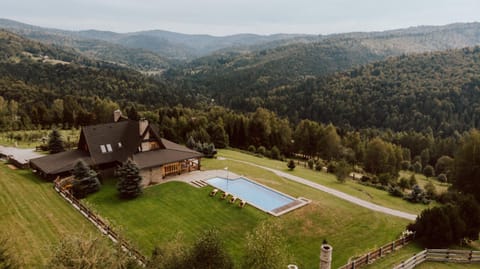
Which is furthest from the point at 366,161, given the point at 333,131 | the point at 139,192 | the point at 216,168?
the point at 139,192

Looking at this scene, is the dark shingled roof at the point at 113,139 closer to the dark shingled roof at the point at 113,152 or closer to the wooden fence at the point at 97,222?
the dark shingled roof at the point at 113,152

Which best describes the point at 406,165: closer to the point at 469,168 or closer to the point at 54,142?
the point at 469,168

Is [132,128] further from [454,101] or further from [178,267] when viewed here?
[454,101]

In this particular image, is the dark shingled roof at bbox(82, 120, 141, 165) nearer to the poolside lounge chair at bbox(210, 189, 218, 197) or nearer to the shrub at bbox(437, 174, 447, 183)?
the poolside lounge chair at bbox(210, 189, 218, 197)

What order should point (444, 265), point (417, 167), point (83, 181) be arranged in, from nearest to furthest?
point (444, 265), point (83, 181), point (417, 167)

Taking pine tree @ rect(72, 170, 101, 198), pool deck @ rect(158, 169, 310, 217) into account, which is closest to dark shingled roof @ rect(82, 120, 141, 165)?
pine tree @ rect(72, 170, 101, 198)

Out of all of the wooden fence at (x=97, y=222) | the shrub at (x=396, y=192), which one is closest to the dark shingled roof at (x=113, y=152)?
the wooden fence at (x=97, y=222)

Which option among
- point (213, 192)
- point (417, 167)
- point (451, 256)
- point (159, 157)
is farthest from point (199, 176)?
point (417, 167)

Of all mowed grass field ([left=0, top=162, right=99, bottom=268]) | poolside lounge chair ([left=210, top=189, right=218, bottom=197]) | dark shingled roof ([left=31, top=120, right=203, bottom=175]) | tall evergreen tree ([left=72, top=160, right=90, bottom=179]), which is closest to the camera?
mowed grass field ([left=0, top=162, right=99, bottom=268])
